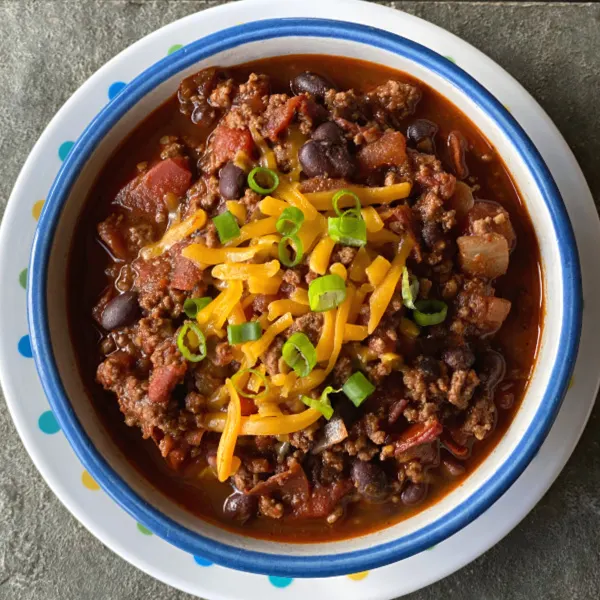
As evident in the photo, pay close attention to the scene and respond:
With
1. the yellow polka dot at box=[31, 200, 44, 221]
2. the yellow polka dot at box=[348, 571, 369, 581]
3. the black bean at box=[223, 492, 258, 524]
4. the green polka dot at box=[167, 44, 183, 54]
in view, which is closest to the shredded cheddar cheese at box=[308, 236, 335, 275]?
the black bean at box=[223, 492, 258, 524]

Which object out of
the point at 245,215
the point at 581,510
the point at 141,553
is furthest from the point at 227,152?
the point at 581,510

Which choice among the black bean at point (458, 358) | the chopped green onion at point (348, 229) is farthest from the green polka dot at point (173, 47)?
the black bean at point (458, 358)

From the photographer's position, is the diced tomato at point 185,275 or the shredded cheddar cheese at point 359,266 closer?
the shredded cheddar cheese at point 359,266

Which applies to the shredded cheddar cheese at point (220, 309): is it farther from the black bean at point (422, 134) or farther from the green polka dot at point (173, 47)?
the green polka dot at point (173, 47)

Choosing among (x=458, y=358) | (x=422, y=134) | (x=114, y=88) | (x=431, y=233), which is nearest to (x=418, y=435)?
(x=458, y=358)

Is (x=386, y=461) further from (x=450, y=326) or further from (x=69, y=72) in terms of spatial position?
(x=69, y=72)

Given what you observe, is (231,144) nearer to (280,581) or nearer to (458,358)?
(458,358)
